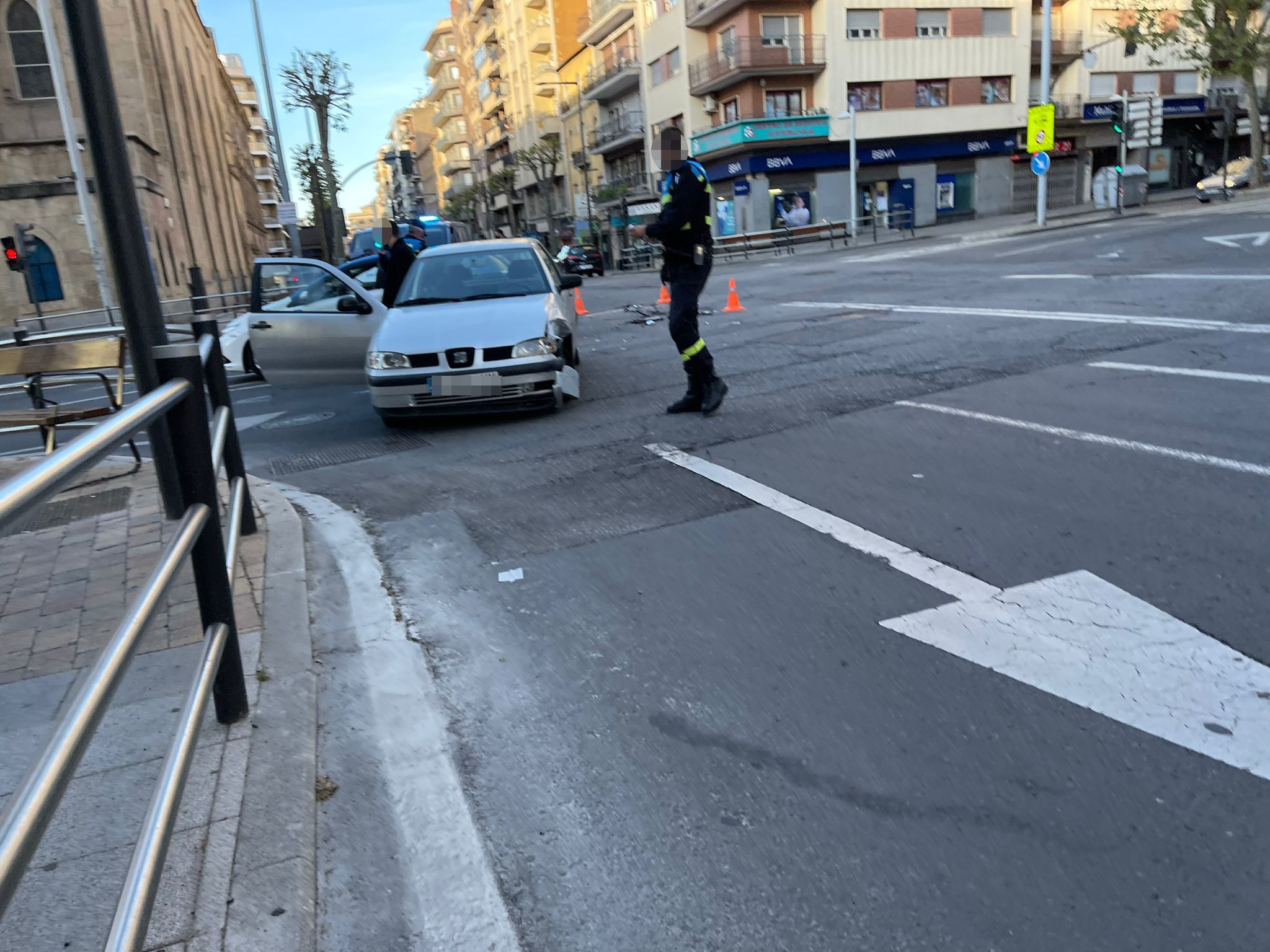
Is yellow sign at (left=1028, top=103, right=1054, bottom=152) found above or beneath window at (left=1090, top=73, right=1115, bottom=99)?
beneath

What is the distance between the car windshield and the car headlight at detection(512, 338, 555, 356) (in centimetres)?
132

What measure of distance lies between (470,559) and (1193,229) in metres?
20.6

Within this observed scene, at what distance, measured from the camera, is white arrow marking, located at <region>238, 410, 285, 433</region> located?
31.9 feet

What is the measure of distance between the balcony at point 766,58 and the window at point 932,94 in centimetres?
523

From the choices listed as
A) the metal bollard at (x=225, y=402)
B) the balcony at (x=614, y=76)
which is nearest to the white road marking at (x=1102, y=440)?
the metal bollard at (x=225, y=402)

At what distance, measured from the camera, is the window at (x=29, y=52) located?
32.8 metres

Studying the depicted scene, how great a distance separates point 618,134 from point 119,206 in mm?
55719

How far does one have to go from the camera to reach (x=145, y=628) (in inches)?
87.1

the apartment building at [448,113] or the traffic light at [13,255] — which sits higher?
the apartment building at [448,113]

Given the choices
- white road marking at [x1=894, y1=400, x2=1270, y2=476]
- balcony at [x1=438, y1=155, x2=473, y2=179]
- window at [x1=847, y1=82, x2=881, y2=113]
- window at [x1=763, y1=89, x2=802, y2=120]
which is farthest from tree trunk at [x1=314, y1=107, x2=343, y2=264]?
balcony at [x1=438, y1=155, x2=473, y2=179]

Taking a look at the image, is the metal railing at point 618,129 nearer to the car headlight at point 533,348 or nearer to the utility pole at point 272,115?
the utility pole at point 272,115

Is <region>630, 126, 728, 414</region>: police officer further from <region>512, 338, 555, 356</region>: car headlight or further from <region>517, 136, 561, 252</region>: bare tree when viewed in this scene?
<region>517, 136, 561, 252</region>: bare tree

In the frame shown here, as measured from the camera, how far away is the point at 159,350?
9.68 ft

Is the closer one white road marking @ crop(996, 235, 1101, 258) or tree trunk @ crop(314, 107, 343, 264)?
white road marking @ crop(996, 235, 1101, 258)
